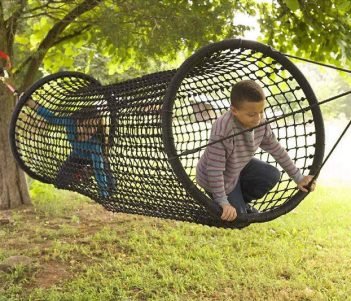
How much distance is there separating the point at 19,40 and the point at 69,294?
2.97 m

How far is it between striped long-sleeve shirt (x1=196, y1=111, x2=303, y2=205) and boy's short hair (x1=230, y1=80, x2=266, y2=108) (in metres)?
0.10

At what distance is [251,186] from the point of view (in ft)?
7.79

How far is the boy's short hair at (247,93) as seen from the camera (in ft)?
6.72

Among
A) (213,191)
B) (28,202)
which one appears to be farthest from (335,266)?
(28,202)

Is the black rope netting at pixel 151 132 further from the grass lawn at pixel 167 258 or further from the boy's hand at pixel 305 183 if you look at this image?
the grass lawn at pixel 167 258

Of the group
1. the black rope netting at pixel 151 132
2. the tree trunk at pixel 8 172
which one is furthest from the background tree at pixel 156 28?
the black rope netting at pixel 151 132

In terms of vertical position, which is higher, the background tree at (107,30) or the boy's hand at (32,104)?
the background tree at (107,30)

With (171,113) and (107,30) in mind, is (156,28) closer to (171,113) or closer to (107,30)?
(107,30)

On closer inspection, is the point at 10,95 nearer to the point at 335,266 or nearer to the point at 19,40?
the point at 19,40

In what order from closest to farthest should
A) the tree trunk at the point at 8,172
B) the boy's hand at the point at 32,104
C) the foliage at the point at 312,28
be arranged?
the boy's hand at the point at 32,104 < the foliage at the point at 312,28 < the tree trunk at the point at 8,172

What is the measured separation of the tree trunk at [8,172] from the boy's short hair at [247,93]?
312cm

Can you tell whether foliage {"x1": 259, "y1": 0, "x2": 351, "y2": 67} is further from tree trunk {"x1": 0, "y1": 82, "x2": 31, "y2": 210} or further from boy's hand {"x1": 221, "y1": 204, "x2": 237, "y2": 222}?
tree trunk {"x1": 0, "y1": 82, "x2": 31, "y2": 210}

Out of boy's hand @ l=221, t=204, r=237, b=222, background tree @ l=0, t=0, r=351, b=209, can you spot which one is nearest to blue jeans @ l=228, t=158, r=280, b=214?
boy's hand @ l=221, t=204, r=237, b=222

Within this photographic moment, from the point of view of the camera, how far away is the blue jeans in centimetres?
232
